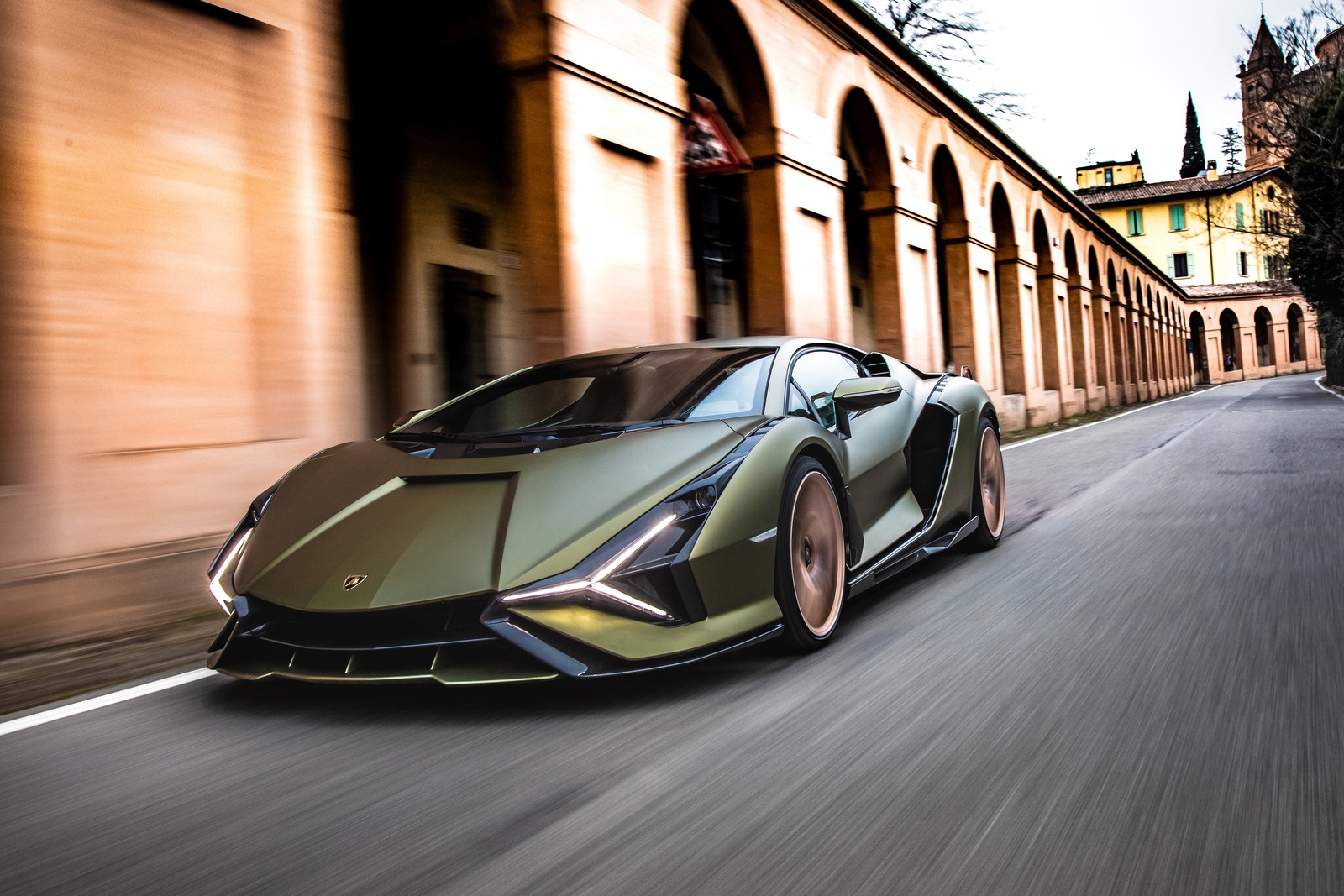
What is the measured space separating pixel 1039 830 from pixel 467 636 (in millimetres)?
1501

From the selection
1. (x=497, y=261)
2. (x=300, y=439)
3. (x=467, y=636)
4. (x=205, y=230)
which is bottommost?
(x=467, y=636)

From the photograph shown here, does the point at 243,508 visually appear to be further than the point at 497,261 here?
No

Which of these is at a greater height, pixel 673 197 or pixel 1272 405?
pixel 673 197

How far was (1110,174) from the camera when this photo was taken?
9075 cm

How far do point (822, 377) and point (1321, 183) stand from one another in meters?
31.5

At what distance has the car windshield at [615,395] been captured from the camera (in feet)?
13.3

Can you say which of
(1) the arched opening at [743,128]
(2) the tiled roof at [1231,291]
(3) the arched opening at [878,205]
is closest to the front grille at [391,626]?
(1) the arched opening at [743,128]

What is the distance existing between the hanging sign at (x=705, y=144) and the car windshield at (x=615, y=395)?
705 centimetres

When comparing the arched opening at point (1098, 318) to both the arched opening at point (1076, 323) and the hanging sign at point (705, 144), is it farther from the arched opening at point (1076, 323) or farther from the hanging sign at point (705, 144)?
the hanging sign at point (705, 144)

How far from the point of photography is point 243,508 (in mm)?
5902

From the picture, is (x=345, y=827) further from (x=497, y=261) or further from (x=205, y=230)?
(x=497, y=261)

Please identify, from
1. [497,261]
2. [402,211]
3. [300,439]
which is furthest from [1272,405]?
[300,439]

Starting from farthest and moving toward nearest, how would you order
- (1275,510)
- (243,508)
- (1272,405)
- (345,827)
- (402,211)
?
(1272,405) < (402,211) < (1275,510) < (243,508) < (345,827)

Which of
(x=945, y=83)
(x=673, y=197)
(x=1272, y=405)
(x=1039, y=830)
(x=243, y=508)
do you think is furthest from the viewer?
(x=1272, y=405)
